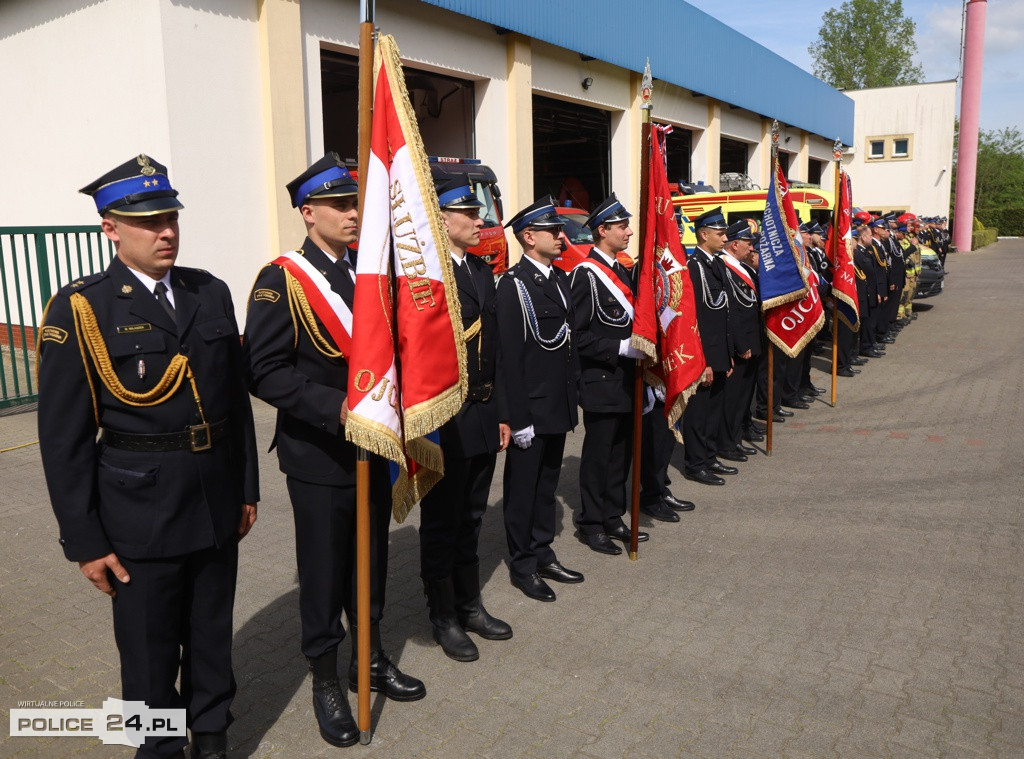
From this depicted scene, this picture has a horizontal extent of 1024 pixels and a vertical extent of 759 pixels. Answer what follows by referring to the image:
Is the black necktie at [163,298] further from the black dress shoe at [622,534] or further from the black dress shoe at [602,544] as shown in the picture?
the black dress shoe at [622,534]

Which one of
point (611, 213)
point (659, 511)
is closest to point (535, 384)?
point (611, 213)

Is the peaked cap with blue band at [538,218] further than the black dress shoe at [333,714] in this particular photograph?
Yes

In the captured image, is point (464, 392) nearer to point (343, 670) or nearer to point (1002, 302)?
point (343, 670)

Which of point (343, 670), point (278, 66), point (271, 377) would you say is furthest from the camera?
point (278, 66)

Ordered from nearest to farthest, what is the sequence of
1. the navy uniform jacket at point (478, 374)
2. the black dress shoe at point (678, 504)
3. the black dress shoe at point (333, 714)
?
1. the black dress shoe at point (333, 714)
2. the navy uniform jacket at point (478, 374)
3. the black dress shoe at point (678, 504)

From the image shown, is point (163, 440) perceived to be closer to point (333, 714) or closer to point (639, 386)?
point (333, 714)

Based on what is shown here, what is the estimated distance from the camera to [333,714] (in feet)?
10.6

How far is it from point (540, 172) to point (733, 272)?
19655mm

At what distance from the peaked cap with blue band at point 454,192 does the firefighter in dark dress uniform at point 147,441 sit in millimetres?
1277

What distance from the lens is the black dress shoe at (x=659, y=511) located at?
575cm

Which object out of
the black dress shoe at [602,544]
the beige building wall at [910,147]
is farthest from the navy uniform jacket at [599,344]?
the beige building wall at [910,147]

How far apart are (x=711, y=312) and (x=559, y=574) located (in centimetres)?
277

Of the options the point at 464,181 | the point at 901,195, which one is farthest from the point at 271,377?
the point at 901,195

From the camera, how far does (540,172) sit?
26.1m
